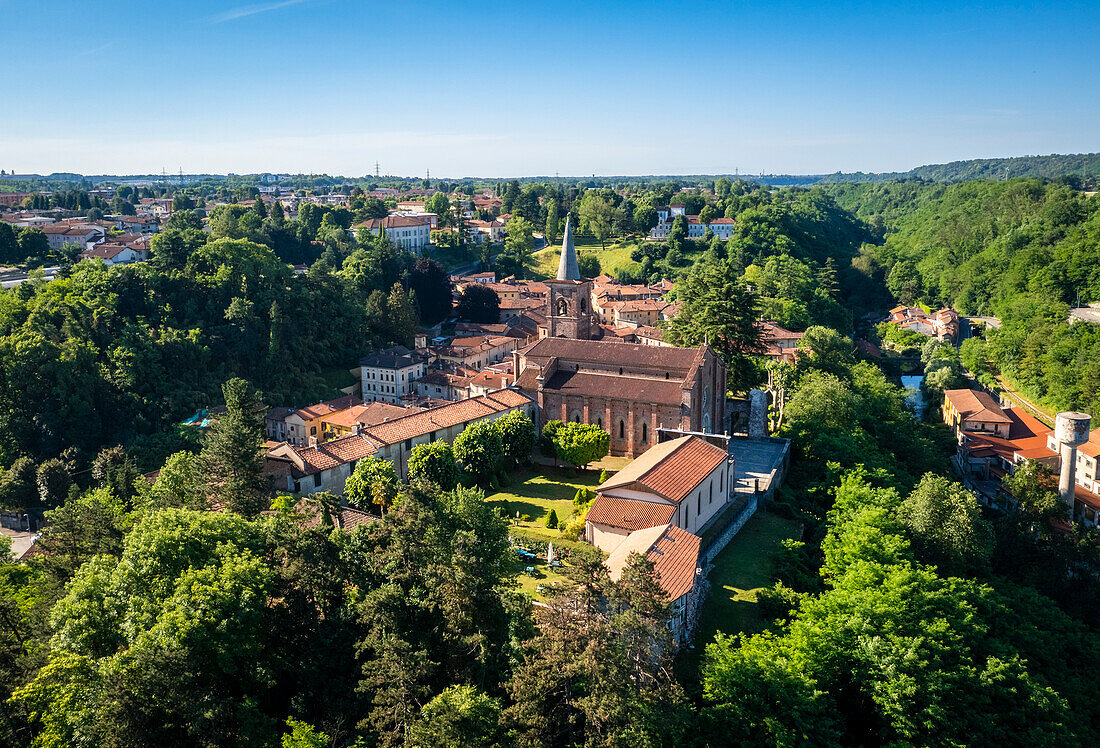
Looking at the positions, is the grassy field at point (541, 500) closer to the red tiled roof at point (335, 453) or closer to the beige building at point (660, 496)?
the beige building at point (660, 496)

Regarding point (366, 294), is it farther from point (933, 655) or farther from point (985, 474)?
point (933, 655)

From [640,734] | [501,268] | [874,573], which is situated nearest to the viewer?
[640,734]

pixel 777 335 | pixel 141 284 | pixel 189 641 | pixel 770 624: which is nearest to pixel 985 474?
pixel 777 335

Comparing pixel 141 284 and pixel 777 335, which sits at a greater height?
pixel 141 284

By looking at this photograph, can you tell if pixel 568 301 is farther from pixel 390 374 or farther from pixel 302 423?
pixel 390 374

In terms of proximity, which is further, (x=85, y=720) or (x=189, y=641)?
(x=189, y=641)

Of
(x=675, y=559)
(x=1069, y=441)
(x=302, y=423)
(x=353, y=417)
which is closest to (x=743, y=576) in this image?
(x=675, y=559)
